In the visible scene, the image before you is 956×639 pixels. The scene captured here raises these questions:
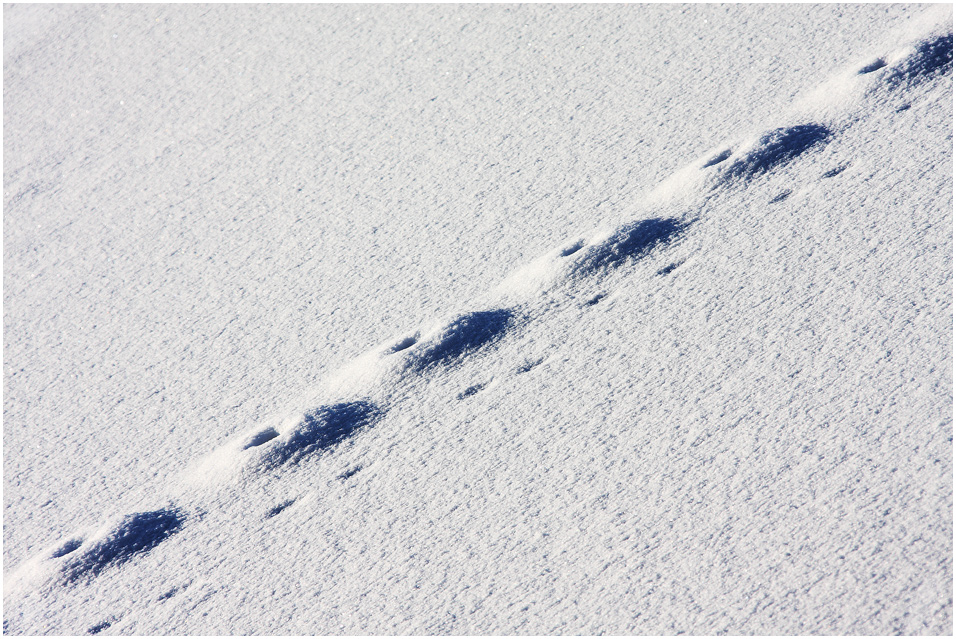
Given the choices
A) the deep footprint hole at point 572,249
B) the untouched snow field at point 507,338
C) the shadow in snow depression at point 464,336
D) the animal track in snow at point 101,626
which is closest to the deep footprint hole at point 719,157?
the untouched snow field at point 507,338

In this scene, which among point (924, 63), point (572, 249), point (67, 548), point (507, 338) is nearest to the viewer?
point (67, 548)

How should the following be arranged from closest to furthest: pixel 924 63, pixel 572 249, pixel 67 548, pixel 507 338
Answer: pixel 67 548 < pixel 507 338 < pixel 572 249 < pixel 924 63

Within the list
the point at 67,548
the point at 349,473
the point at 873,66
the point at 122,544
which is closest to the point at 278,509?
the point at 349,473

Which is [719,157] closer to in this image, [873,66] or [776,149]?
[776,149]

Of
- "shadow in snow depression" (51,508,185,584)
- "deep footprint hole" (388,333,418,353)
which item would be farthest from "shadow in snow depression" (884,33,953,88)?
"shadow in snow depression" (51,508,185,584)

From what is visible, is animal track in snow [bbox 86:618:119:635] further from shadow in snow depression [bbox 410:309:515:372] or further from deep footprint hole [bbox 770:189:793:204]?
deep footprint hole [bbox 770:189:793:204]

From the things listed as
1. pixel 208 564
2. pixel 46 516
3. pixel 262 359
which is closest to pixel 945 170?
pixel 262 359

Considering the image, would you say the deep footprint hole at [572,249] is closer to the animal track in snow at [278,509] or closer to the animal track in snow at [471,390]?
the animal track in snow at [471,390]

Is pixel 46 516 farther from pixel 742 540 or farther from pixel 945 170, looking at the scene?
pixel 945 170

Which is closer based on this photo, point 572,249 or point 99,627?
point 99,627
